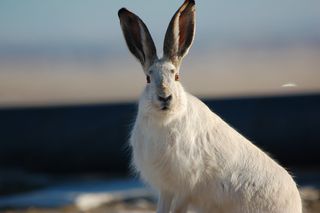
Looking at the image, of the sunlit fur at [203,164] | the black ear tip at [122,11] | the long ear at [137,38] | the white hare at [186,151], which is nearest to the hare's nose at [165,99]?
the white hare at [186,151]

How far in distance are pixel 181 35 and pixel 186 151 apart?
63 centimetres

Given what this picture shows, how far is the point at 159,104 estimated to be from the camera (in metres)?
3.73

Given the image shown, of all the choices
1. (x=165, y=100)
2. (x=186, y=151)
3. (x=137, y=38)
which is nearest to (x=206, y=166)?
(x=186, y=151)

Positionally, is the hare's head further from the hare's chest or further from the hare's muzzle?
the hare's chest

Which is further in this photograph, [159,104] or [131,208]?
[131,208]

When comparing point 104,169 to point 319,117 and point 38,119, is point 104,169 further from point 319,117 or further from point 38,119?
point 319,117

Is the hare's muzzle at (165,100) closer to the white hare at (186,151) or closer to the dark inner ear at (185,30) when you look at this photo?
the white hare at (186,151)

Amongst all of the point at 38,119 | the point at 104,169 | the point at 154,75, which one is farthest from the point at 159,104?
the point at 38,119

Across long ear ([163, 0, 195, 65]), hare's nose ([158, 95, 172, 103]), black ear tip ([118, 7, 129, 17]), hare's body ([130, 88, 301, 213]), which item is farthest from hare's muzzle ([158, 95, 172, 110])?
black ear tip ([118, 7, 129, 17])

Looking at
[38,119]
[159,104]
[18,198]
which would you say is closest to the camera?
[159,104]

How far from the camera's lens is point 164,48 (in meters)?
3.92

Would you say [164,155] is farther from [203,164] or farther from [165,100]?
[165,100]

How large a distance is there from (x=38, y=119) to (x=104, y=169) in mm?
1662

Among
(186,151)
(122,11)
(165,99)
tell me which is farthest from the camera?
(186,151)
